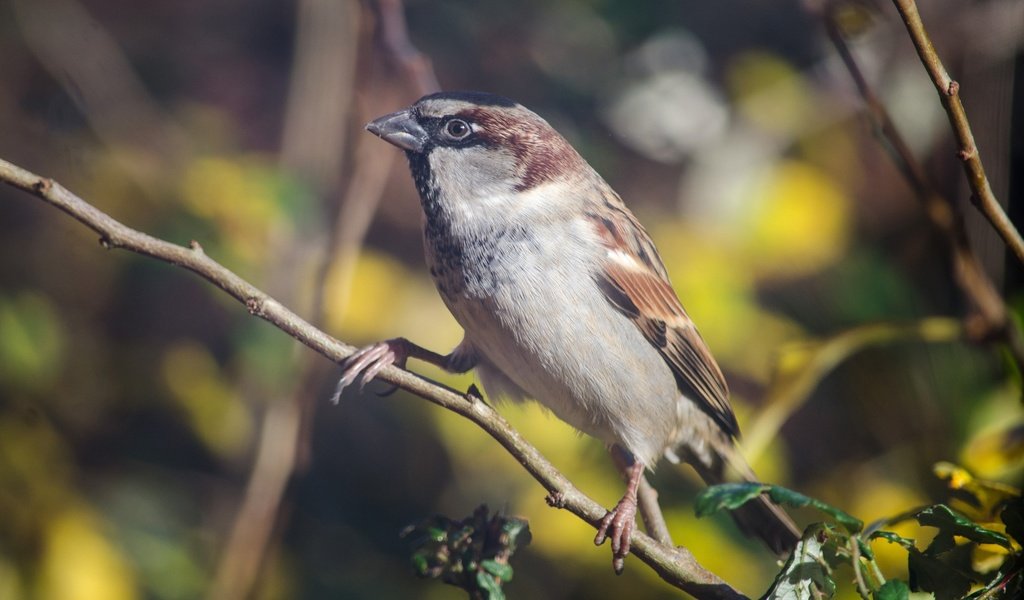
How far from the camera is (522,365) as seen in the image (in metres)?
0.98

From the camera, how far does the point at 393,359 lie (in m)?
0.98

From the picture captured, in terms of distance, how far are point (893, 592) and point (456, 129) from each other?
604 millimetres

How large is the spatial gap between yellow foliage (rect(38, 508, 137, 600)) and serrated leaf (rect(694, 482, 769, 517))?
1028 mm

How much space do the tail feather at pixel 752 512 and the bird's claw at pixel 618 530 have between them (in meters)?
0.21

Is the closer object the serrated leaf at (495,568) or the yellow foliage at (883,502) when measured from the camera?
the serrated leaf at (495,568)

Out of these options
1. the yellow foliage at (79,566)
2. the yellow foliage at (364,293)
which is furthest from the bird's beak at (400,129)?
the yellow foliage at (79,566)

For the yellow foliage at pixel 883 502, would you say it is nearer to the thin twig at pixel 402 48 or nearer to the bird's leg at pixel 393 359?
the bird's leg at pixel 393 359

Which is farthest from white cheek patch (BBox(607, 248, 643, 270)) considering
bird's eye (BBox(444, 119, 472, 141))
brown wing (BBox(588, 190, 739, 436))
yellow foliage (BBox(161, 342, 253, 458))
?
yellow foliage (BBox(161, 342, 253, 458))

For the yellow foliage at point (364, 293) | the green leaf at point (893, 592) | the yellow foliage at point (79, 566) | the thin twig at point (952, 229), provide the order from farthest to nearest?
the yellow foliage at point (79, 566), the yellow foliage at point (364, 293), the thin twig at point (952, 229), the green leaf at point (893, 592)

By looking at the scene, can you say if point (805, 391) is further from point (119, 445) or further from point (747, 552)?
point (119, 445)

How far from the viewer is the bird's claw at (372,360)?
3.03 ft

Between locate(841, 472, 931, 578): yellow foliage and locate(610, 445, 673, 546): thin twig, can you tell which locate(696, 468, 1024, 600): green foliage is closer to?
locate(610, 445, 673, 546): thin twig

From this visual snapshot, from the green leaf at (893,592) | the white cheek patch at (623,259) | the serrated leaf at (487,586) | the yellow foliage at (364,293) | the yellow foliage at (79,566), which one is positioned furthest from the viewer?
the yellow foliage at (79,566)

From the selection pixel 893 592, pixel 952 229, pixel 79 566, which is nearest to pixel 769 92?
pixel 952 229
